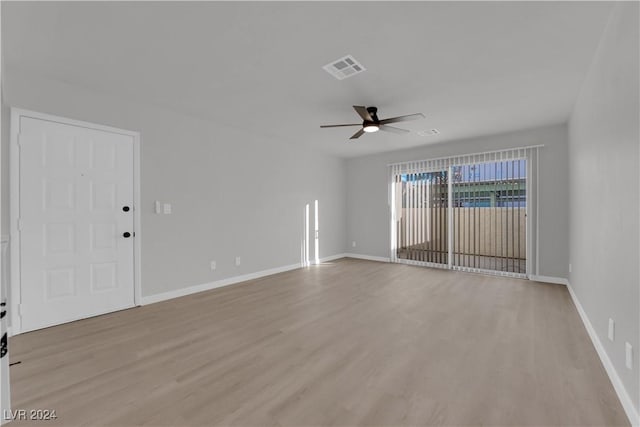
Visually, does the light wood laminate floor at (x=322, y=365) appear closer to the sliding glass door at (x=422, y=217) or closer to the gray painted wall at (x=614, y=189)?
the gray painted wall at (x=614, y=189)

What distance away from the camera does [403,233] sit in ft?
21.5

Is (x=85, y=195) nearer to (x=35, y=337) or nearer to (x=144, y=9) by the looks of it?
(x=35, y=337)

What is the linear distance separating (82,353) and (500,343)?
12.2 feet

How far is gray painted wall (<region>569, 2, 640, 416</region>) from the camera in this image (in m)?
1.61

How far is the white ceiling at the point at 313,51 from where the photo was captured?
2014 millimetres

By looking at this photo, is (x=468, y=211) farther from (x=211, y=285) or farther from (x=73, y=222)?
(x=73, y=222)

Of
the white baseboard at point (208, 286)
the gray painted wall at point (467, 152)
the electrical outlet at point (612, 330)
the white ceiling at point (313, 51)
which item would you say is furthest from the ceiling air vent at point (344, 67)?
the gray painted wall at point (467, 152)

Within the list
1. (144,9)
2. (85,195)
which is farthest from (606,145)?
(85,195)

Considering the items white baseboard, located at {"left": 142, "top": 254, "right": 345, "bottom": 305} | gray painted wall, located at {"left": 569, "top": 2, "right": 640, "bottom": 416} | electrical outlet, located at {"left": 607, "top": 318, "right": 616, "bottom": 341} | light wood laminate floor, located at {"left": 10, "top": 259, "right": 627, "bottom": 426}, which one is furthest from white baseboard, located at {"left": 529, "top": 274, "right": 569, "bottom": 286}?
white baseboard, located at {"left": 142, "top": 254, "right": 345, "bottom": 305}

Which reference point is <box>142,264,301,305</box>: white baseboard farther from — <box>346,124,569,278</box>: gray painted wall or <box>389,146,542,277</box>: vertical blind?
<box>389,146,542,277</box>: vertical blind

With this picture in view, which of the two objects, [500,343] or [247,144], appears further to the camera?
[247,144]

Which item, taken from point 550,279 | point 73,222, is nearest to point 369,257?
point 550,279

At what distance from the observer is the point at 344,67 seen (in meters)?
2.75

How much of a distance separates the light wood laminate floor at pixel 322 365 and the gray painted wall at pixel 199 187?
774 millimetres
